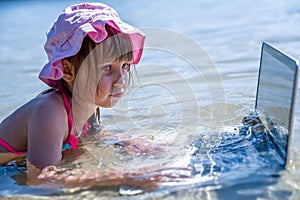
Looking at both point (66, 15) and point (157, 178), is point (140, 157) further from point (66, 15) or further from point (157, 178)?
point (66, 15)

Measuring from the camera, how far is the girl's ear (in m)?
2.31

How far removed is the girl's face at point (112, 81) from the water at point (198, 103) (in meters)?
0.29

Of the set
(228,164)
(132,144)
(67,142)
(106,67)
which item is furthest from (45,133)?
(228,164)

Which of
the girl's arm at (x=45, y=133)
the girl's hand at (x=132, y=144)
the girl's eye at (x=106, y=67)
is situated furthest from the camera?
the girl's hand at (x=132, y=144)

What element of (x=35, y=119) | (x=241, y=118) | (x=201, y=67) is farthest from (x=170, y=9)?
(x=35, y=119)

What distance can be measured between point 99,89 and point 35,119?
323 mm

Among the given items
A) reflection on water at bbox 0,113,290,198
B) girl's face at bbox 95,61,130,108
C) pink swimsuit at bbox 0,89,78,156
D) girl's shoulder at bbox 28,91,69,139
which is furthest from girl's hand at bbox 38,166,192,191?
girl's face at bbox 95,61,130,108

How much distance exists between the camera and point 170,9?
27.3ft

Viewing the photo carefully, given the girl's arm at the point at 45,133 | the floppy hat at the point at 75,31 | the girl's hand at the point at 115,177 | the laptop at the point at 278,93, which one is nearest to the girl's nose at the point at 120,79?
the floppy hat at the point at 75,31

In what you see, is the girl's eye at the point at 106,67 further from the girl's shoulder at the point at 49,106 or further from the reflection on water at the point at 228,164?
the reflection on water at the point at 228,164

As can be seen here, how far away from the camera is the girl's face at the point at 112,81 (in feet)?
7.45

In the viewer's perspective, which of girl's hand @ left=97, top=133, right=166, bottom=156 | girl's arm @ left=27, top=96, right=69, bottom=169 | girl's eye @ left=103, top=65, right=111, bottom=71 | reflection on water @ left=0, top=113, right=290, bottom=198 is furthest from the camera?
girl's hand @ left=97, top=133, right=166, bottom=156

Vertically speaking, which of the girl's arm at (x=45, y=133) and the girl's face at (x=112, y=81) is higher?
the girl's face at (x=112, y=81)

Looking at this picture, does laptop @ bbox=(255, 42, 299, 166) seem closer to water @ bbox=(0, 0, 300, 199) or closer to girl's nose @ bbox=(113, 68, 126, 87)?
water @ bbox=(0, 0, 300, 199)
